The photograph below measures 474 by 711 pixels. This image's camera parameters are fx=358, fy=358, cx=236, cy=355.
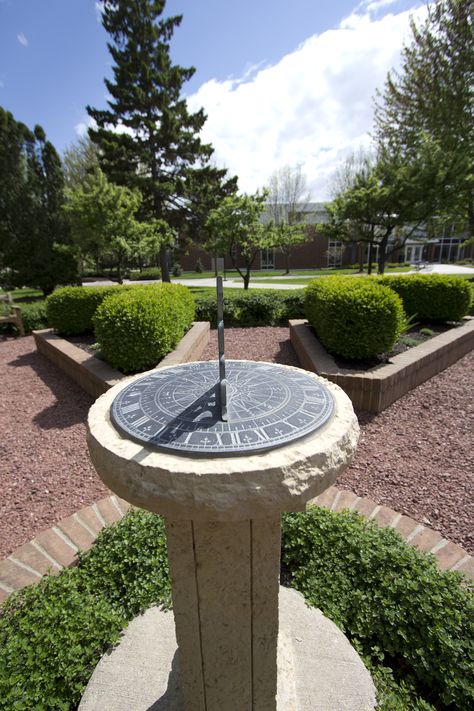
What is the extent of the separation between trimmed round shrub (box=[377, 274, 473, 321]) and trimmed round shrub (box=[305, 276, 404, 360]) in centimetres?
262

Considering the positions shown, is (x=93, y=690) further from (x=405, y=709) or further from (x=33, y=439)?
(x=33, y=439)

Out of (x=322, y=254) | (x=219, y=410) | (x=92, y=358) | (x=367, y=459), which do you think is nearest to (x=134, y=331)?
(x=92, y=358)

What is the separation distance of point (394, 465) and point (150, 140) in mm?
19271

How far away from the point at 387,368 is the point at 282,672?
12.6ft

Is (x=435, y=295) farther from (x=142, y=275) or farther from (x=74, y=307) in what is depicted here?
(x=142, y=275)

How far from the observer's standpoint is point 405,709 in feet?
5.79

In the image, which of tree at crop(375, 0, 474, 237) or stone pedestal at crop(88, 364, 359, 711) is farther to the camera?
tree at crop(375, 0, 474, 237)

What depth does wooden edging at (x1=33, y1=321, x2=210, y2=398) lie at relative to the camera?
5168 mm

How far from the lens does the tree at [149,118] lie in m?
17.0

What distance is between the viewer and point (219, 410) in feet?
5.28

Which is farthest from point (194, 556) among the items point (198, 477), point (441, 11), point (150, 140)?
point (441, 11)

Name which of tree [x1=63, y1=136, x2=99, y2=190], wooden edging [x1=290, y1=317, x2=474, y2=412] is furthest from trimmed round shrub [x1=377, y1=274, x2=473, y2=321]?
tree [x1=63, y1=136, x2=99, y2=190]

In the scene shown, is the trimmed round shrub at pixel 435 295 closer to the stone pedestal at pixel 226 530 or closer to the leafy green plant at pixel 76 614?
the leafy green plant at pixel 76 614

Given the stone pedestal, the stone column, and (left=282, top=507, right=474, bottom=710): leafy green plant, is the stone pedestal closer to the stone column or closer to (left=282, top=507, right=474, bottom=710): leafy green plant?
the stone column
